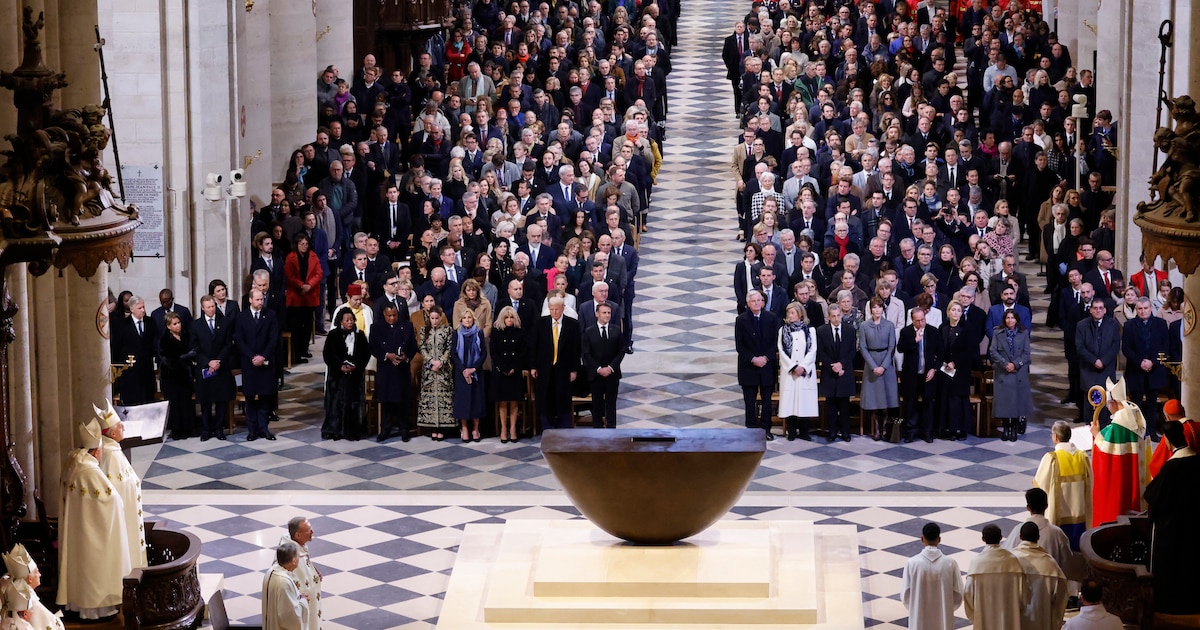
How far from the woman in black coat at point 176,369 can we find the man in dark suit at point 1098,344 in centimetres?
900

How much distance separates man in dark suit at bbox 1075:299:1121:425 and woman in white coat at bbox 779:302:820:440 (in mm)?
2728

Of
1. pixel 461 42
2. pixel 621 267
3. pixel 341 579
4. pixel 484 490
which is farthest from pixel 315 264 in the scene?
pixel 461 42

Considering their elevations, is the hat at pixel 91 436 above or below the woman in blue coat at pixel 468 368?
above

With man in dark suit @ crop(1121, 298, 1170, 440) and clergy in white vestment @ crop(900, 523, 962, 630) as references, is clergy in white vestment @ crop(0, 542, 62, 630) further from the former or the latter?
man in dark suit @ crop(1121, 298, 1170, 440)

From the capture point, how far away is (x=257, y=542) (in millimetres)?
16906

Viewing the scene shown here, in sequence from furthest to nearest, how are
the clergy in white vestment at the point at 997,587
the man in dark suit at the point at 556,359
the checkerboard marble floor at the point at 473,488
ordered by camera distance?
the man in dark suit at the point at 556,359, the checkerboard marble floor at the point at 473,488, the clergy in white vestment at the point at 997,587

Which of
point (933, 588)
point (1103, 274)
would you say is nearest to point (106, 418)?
point (933, 588)

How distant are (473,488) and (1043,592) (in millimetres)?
6711

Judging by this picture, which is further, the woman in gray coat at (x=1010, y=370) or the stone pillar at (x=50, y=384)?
the woman in gray coat at (x=1010, y=370)

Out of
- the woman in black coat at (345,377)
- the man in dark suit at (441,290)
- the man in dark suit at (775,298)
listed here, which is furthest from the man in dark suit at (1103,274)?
the woman in black coat at (345,377)

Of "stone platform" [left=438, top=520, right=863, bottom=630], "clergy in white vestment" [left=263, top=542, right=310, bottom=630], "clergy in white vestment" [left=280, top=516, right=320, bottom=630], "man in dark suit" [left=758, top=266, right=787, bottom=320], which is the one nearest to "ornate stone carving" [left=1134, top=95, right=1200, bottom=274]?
"stone platform" [left=438, top=520, right=863, bottom=630]

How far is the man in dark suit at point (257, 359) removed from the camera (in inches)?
780

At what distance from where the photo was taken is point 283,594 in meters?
12.9

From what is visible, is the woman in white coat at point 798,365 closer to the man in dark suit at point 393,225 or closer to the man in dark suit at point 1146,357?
the man in dark suit at point 1146,357
